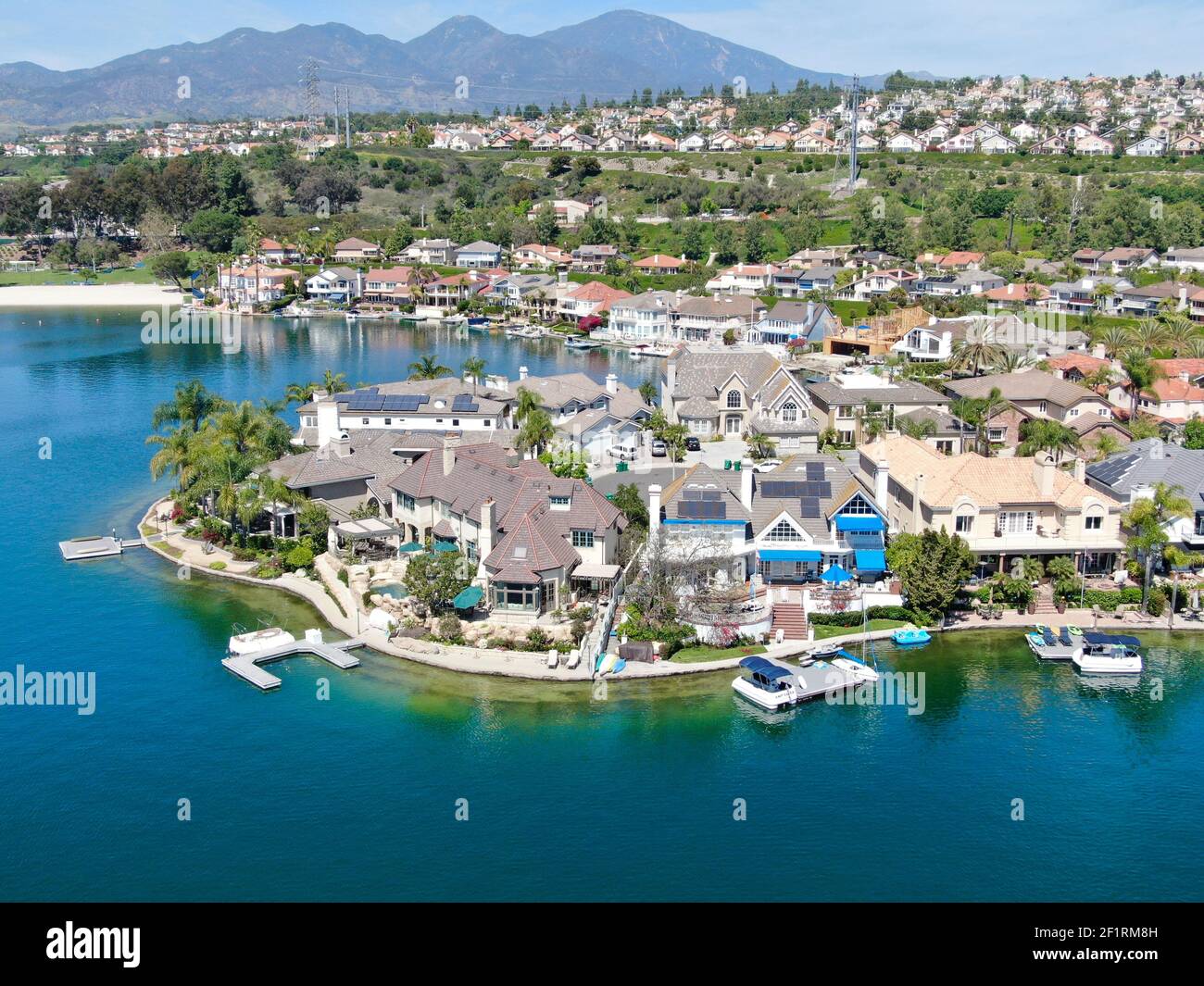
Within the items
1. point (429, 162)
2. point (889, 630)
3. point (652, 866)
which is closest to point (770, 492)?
point (889, 630)

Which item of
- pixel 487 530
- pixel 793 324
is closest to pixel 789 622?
pixel 487 530

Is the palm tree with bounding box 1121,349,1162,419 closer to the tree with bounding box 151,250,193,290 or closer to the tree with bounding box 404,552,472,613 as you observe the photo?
the tree with bounding box 404,552,472,613

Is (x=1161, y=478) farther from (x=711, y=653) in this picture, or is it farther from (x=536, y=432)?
(x=536, y=432)

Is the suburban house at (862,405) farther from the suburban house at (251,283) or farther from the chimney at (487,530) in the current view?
the suburban house at (251,283)

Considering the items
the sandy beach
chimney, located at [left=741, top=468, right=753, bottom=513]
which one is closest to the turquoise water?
chimney, located at [left=741, top=468, right=753, bottom=513]

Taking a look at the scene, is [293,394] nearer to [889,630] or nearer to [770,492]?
[770,492]
